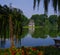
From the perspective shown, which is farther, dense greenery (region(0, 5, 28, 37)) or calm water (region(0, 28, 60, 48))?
calm water (region(0, 28, 60, 48))

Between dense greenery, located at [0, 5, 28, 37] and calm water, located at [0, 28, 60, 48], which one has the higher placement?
dense greenery, located at [0, 5, 28, 37]

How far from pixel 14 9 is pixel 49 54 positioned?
625cm

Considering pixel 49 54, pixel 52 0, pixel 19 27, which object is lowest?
pixel 49 54

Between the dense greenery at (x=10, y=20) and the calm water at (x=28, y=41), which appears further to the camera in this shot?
the calm water at (x=28, y=41)

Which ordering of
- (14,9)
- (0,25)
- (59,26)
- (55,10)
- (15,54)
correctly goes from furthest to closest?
(14,9) < (0,25) < (59,26) < (55,10) < (15,54)

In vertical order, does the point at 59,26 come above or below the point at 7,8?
below

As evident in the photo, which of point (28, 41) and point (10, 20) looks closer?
point (10, 20)

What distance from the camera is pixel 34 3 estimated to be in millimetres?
8070

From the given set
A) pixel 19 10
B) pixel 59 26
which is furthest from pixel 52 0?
pixel 19 10

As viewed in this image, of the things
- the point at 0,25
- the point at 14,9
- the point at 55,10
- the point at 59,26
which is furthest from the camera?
the point at 14,9

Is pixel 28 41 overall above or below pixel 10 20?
below

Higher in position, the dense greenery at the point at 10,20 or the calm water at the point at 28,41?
the dense greenery at the point at 10,20

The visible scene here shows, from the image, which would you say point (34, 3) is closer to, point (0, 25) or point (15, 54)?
point (15, 54)

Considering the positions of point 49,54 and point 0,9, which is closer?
point 49,54
